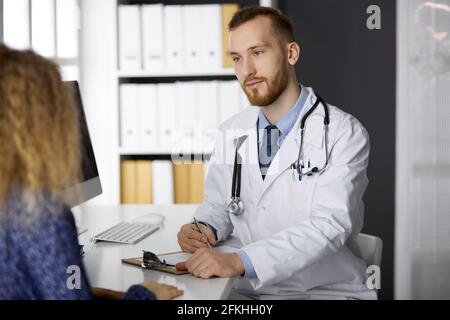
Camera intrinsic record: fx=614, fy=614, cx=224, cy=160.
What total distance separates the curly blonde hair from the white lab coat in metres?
0.56

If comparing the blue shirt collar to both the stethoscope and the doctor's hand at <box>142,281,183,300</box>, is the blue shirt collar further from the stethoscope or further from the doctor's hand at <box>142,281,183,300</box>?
the doctor's hand at <box>142,281,183,300</box>

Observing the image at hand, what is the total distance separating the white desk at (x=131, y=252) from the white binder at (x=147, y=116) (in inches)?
21.3

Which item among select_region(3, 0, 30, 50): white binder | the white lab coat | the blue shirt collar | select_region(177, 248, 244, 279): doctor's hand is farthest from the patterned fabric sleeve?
select_region(3, 0, 30, 50): white binder

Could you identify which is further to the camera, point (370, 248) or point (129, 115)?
point (129, 115)

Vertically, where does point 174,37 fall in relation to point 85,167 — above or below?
above

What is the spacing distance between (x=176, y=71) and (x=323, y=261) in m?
1.28

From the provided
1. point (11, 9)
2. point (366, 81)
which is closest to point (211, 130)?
point (366, 81)

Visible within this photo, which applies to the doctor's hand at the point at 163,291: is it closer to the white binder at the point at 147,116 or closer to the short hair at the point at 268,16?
the short hair at the point at 268,16

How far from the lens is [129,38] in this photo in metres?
2.54

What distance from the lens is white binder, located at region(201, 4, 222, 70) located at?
2484 millimetres

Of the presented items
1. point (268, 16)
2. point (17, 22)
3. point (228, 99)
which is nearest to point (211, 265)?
point (268, 16)

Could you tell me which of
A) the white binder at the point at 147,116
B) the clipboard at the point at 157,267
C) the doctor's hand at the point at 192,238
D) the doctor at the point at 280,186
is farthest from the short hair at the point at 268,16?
the white binder at the point at 147,116

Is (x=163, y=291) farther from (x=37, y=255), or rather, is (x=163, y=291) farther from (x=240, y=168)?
(x=240, y=168)

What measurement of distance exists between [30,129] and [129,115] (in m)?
1.75
